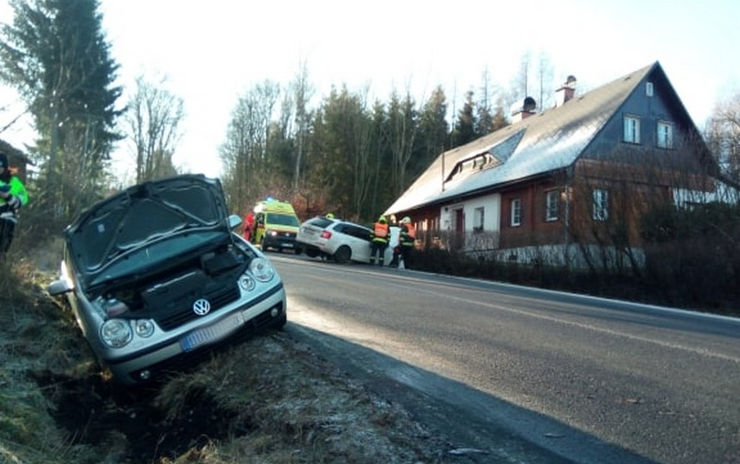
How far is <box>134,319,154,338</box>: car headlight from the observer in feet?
17.7

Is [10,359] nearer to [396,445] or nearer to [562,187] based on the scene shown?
[396,445]

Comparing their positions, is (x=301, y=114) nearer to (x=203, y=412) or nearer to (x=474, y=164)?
(x=474, y=164)

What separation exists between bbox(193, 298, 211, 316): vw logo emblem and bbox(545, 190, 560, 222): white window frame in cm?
1772

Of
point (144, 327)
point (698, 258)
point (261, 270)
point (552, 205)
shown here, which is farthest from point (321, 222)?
point (144, 327)

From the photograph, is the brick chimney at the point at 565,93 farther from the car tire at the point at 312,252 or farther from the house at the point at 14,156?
the house at the point at 14,156

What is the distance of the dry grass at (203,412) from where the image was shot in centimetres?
385

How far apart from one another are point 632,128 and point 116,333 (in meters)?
27.8

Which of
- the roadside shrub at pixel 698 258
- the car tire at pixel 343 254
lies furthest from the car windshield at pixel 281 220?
the roadside shrub at pixel 698 258

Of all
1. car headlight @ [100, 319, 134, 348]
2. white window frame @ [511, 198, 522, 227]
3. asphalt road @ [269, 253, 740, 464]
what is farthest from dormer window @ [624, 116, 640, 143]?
car headlight @ [100, 319, 134, 348]

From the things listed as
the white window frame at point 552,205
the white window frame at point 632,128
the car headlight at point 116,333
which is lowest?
the car headlight at point 116,333

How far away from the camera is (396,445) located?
3.80 m

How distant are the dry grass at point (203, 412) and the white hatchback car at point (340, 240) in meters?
15.8

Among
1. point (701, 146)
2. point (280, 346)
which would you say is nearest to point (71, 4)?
point (280, 346)

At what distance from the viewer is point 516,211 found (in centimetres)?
3055
